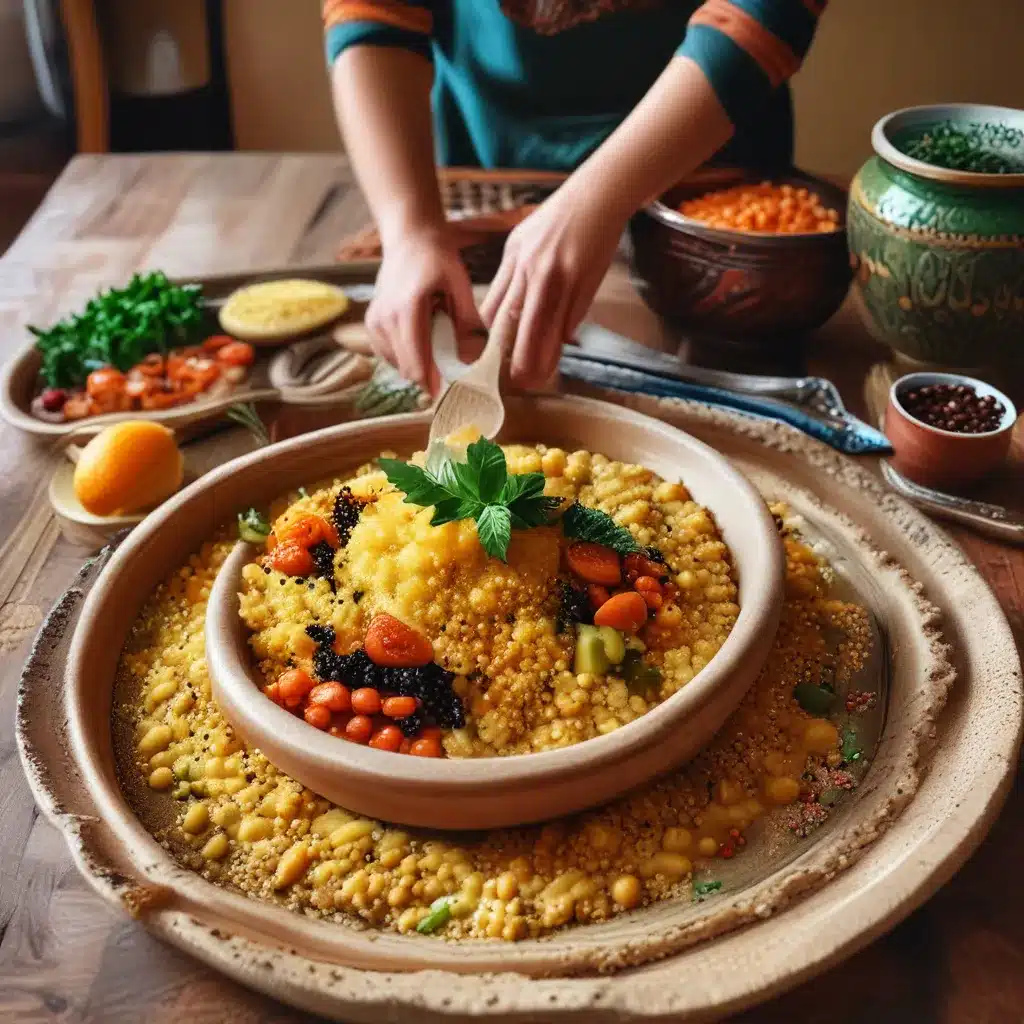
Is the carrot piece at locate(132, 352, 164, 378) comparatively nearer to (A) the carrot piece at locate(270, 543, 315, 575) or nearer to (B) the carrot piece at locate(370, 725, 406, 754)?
(A) the carrot piece at locate(270, 543, 315, 575)

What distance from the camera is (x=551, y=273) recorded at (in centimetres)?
187

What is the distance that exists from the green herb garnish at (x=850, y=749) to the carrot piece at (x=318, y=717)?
2.41 feet

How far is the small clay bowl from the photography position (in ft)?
5.91

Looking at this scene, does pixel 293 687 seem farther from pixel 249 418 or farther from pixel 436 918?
pixel 249 418

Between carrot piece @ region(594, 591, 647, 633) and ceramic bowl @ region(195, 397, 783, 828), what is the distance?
0.47ft

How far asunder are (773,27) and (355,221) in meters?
1.25

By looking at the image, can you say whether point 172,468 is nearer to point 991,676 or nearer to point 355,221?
point 355,221

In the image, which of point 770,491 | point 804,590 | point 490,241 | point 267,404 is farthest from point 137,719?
point 490,241

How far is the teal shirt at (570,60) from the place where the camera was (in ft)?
6.61

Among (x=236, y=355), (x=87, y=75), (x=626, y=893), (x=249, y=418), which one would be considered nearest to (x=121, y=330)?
(x=236, y=355)

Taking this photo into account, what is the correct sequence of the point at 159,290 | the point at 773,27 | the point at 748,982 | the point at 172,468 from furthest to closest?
1. the point at 159,290
2. the point at 773,27
3. the point at 172,468
4. the point at 748,982

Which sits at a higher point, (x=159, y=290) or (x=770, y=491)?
(x=159, y=290)

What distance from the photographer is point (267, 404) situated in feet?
6.95

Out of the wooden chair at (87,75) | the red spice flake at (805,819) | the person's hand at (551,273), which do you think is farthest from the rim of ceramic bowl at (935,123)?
the wooden chair at (87,75)
